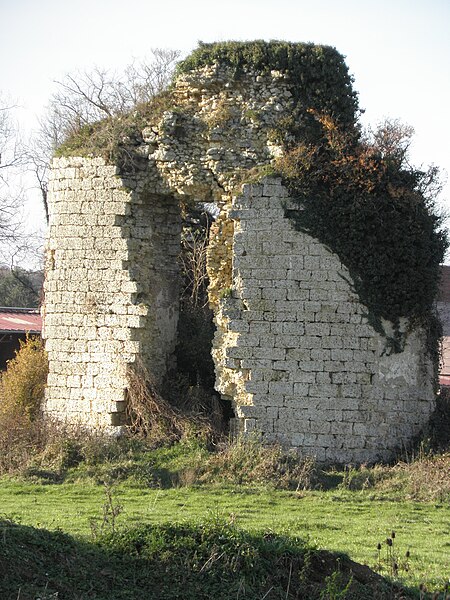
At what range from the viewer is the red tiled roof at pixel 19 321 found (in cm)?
2186

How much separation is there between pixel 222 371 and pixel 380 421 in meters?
2.37

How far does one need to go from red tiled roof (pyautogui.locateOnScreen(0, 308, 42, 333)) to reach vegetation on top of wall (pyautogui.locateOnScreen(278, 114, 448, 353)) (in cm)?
956

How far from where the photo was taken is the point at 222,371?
1398 cm

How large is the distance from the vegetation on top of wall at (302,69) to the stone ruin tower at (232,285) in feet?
0.11

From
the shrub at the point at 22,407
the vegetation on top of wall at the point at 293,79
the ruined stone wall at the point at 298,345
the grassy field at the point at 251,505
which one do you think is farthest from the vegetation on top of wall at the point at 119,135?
the grassy field at the point at 251,505

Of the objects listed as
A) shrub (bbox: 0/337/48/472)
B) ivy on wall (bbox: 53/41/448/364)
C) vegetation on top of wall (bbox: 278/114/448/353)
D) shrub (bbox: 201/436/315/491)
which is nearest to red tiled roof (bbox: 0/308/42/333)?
shrub (bbox: 0/337/48/472)

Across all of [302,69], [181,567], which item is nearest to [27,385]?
[302,69]

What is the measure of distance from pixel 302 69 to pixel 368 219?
96.5 inches

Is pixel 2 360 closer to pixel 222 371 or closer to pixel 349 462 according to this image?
pixel 222 371

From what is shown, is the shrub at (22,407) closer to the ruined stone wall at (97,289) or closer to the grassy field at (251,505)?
the ruined stone wall at (97,289)

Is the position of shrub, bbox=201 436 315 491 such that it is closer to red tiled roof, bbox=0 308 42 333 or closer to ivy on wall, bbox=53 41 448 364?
ivy on wall, bbox=53 41 448 364

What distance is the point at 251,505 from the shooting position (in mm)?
11609

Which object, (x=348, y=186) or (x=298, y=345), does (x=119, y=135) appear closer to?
(x=348, y=186)

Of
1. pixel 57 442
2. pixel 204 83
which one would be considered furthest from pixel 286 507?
pixel 204 83
